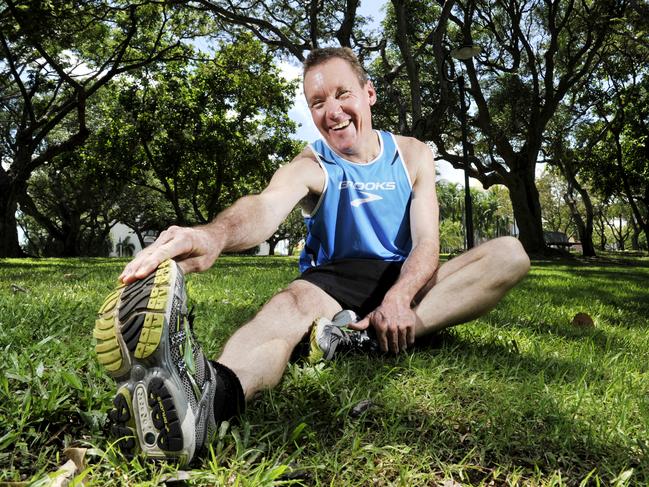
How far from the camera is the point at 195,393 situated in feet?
4.83

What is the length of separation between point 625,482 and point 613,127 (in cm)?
2409

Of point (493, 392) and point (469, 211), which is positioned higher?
point (469, 211)

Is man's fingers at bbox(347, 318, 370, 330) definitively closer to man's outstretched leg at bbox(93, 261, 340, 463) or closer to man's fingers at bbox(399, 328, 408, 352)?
man's fingers at bbox(399, 328, 408, 352)

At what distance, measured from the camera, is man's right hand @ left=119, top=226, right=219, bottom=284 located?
4.70ft

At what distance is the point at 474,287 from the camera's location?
2.45 meters

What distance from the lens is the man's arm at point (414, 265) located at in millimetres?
2227

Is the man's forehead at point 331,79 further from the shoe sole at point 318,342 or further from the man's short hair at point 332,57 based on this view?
the shoe sole at point 318,342

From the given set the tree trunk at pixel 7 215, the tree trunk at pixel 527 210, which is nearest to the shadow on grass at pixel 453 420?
the tree trunk at pixel 527 210

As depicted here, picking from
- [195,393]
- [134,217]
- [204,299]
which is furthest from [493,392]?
[134,217]

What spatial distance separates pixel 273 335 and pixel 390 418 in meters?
0.57

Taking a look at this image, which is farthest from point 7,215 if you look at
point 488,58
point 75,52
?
point 488,58

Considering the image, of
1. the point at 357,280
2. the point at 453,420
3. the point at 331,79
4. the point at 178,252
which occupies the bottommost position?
the point at 453,420

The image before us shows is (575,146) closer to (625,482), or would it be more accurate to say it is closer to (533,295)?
(533,295)

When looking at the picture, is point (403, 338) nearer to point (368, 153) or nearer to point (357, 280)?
point (357, 280)
